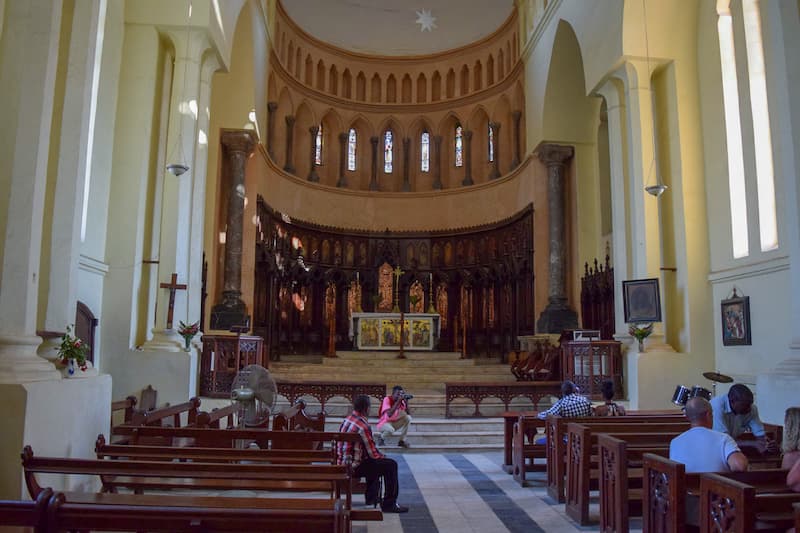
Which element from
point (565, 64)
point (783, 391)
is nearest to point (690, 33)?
point (565, 64)

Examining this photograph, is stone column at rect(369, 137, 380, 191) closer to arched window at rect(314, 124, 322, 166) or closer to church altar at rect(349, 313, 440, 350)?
arched window at rect(314, 124, 322, 166)

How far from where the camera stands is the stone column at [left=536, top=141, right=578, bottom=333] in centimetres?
1788

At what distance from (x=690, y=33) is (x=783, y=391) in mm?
8310

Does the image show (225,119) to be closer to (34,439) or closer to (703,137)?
(703,137)

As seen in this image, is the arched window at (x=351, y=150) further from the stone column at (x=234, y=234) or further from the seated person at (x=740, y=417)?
the seated person at (x=740, y=417)

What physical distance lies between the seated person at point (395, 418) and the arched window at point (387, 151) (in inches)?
589

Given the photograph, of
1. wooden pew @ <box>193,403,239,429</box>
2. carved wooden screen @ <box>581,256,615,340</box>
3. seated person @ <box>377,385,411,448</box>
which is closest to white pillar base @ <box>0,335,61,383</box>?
wooden pew @ <box>193,403,239,429</box>

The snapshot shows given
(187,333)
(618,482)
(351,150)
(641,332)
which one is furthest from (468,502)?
(351,150)

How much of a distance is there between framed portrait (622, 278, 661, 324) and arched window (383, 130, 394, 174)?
43.6 feet

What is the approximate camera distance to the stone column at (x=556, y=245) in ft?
58.6

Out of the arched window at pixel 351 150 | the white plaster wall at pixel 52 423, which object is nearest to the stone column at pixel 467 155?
the arched window at pixel 351 150

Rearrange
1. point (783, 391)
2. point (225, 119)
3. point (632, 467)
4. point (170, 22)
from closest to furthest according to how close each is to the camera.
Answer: point (632, 467) < point (783, 391) < point (170, 22) < point (225, 119)

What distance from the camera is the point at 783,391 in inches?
325

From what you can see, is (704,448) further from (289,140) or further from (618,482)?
(289,140)
